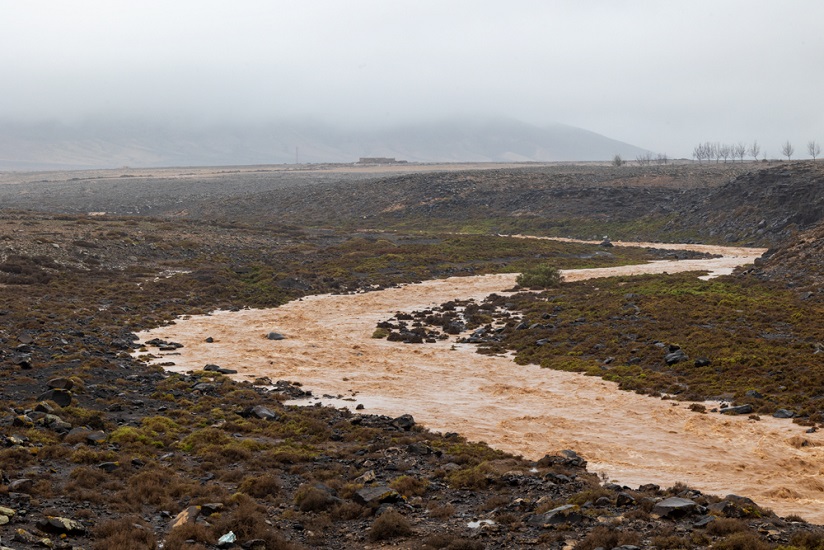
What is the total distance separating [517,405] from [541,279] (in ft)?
97.9

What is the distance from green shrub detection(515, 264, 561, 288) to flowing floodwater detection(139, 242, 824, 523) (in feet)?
45.6

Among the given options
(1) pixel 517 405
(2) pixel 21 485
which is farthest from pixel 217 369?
(2) pixel 21 485

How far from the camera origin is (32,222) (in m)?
70.6

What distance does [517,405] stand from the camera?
27188mm

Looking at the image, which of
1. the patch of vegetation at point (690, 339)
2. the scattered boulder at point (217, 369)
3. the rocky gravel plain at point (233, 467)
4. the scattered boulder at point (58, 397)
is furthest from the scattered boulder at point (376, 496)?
the scattered boulder at point (217, 369)

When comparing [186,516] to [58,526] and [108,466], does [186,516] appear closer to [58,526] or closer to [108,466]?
[58,526]

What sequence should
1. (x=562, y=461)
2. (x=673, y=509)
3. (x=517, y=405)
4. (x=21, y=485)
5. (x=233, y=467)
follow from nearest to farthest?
(x=673, y=509)
(x=21, y=485)
(x=233, y=467)
(x=562, y=461)
(x=517, y=405)

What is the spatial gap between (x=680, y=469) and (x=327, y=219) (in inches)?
4005

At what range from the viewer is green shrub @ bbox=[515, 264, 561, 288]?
55531 mm

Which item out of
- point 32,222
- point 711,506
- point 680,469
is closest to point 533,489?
point 711,506

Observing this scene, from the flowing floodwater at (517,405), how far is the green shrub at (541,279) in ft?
45.6

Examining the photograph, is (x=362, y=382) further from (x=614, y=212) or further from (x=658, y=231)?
(x=614, y=212)

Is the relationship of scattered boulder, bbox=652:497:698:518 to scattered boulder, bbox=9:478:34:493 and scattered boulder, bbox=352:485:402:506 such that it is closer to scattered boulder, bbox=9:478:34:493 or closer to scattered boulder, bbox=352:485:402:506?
scattered boulder, bbox=352:485:402:506

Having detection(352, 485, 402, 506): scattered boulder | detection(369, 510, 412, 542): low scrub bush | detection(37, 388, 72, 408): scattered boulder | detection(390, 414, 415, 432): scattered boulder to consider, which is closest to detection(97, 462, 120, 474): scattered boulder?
detection(352, 485, 402, 506): scattered boulder
